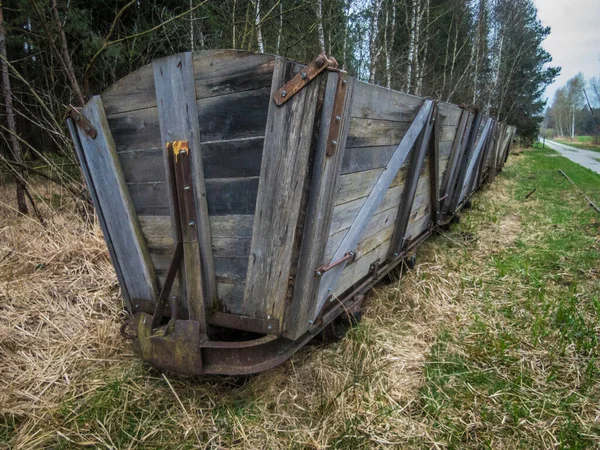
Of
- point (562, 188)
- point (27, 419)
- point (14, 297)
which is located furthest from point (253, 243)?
point (562, 188)

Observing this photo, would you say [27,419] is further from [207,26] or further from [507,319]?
[207,26]

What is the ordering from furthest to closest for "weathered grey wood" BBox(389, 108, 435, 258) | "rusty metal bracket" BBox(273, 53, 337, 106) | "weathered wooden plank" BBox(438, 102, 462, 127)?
1. "weathered wooden plank" BBox(438, 102, 462, 127)
2. "weathered grey wood" BBox(389, 108, 435, 258)
3. "rusty metal bracket" BBox(273, 53, 337, 106)

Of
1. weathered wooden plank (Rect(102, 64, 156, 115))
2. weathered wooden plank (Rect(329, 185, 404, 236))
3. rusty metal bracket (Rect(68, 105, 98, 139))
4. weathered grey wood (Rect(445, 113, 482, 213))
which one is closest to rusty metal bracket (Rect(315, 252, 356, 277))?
weathered wooden plank (Rect(329, 185, 404, 236))

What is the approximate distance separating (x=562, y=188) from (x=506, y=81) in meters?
17.3

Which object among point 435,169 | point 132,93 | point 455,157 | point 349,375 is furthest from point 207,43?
point 349,375

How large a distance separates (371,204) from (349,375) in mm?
1096

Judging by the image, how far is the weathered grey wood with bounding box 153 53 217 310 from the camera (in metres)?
1.73

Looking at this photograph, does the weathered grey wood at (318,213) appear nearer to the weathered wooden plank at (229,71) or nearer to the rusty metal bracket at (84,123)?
the weathered wooden plank at (229,71)

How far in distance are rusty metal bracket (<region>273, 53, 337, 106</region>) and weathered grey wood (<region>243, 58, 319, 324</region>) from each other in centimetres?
2

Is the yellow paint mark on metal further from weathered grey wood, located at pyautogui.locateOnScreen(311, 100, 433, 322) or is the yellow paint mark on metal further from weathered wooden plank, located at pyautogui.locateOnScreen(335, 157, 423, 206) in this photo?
weathered grey wood, located at pyautogui.locateOnScreen(311, 100, 433, 322)

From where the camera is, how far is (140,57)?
7035 millimetres

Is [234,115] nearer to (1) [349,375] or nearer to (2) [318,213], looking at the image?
(2) [318,213]

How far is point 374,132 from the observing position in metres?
2.16

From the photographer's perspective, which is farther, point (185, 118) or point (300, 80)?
point (185, 118)
